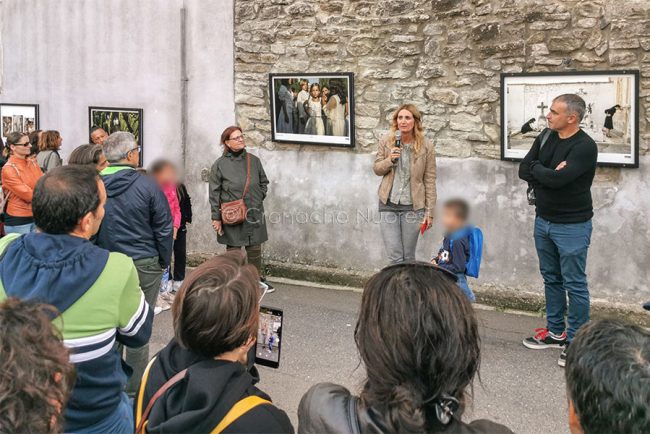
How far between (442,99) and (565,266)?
2500 millimetres

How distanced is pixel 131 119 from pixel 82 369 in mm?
6724

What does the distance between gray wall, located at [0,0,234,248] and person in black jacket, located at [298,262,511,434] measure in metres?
6.58

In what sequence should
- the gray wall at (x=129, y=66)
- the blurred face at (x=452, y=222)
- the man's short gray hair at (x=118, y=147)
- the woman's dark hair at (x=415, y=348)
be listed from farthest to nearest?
1. the gray wall at (x=129, y=66)
2. the blurred face at (x=452, y=222)
3. the man's short gray hair at (x=118, y=147)
4. the woman's dark hair at (x=415, y=348)

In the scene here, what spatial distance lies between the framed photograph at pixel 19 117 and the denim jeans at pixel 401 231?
5963 millimetres

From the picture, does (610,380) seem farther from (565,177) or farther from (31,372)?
(565,177)

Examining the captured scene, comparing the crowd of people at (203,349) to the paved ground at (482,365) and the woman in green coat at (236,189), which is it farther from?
the woman in green coat at (236,189)

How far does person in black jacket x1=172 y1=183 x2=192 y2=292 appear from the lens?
705cm

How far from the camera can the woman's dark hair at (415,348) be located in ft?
5.74

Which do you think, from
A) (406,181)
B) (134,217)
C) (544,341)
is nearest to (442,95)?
(406,181)

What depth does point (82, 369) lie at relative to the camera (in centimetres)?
Result: 252

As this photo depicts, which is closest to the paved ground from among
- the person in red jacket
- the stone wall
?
the stone wall

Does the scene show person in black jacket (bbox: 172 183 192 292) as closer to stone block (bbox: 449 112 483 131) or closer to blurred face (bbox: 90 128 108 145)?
blurred face (bbox: 90 128 108 145)

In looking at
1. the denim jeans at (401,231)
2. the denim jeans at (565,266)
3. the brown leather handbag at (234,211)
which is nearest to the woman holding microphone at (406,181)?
the denim jeans at (401,231)

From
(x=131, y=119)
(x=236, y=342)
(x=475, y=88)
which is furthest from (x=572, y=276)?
(x=131, y=119)
